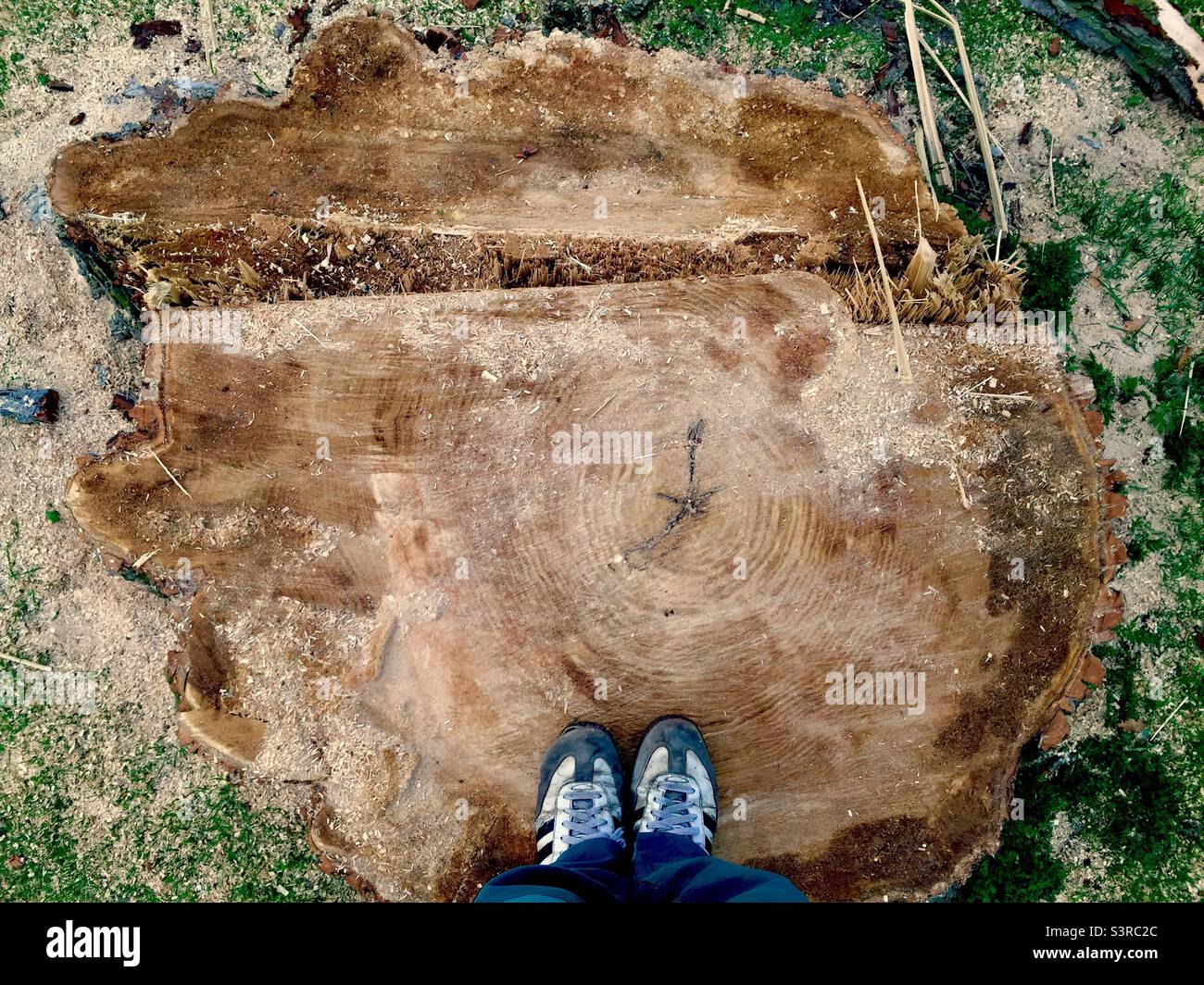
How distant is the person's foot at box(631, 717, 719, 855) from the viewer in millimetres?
3465

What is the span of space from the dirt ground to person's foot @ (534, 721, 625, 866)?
177 cm

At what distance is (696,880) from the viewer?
2979 millimetres

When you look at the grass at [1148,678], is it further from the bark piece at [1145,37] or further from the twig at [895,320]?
the twig at [895,320]

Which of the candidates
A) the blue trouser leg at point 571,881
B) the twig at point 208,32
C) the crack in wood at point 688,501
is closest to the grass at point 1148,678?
the blue trouser leg at point 571,881

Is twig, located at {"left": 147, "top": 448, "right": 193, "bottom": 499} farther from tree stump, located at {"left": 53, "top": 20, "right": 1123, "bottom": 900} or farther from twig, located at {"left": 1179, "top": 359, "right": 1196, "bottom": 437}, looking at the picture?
twig, located at {"left": 1179, "top": 359, "right": 1196, "bottom": 437}

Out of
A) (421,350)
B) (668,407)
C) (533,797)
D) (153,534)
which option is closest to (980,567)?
(668,407)

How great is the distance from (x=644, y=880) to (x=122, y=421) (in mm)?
3859

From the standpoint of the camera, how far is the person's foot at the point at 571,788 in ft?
11.4

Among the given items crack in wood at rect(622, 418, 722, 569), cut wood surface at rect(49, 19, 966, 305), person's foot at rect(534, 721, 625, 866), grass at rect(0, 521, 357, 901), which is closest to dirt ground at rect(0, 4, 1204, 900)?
grass at rect(0, 521, 357, 901)

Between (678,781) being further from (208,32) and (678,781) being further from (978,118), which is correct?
(208,32)

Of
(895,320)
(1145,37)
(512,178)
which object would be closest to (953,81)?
(1145,37)

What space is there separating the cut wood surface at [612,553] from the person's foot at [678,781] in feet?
0.30

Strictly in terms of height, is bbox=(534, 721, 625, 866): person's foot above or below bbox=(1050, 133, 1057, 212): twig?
below

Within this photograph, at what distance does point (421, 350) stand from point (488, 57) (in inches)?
60.5
